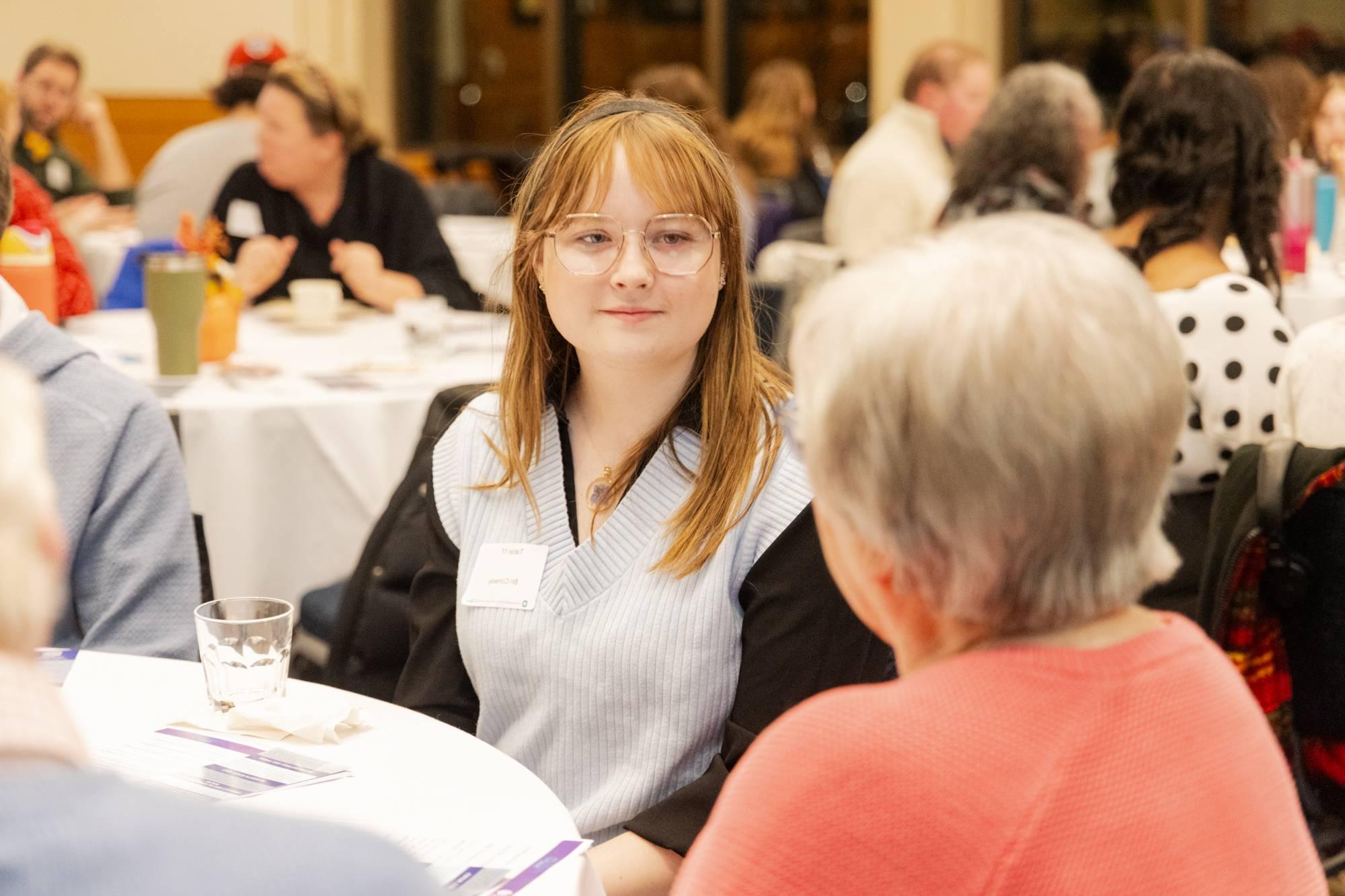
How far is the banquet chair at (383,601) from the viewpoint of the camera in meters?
2.21

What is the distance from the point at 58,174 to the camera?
7.19 m

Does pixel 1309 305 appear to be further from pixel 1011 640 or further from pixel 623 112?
pixel 1011 640

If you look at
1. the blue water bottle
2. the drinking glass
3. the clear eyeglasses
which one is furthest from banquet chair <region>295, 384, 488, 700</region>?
the blue water bottle

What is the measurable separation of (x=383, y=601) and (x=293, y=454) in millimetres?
930

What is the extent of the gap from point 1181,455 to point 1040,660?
1.82 meters

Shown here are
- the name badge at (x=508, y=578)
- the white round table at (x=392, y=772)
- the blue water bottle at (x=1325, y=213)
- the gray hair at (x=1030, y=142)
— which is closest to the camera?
the white round table at (x=392, y=772)

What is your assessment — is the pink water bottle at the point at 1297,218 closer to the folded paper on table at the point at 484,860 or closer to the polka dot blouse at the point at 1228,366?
the polka dot blouse at the point at 1228,366

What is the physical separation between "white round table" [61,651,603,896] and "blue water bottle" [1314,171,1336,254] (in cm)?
387

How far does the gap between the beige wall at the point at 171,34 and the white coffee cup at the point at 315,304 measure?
19.7 feet

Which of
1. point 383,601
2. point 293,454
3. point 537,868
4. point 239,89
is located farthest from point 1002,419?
point 239,89

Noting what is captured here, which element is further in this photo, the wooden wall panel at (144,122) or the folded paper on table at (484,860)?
the wooden wall panel at (144,122)

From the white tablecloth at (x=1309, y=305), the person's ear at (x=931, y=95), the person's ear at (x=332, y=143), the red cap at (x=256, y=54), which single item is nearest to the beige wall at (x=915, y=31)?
the person's ear at (x=931, y=95)

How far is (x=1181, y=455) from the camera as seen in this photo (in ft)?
8.57

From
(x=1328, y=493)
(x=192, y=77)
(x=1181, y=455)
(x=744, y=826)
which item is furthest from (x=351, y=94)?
(x=192, y=77)
